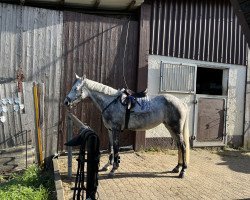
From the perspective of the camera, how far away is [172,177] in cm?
711

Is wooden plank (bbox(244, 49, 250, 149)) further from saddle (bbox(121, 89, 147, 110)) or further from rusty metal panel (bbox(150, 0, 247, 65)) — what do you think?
saddle (bbox(121, 89, 147, 110))

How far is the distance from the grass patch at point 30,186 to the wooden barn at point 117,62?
557 mm

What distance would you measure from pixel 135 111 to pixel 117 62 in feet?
7.74

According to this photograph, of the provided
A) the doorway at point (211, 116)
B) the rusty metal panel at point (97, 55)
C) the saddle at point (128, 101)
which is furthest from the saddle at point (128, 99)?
the doorway at point (211, 116)

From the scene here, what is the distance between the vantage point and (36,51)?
8.59 meters

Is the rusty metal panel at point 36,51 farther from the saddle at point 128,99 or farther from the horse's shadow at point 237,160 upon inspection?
the horse's shadow at point 237,160

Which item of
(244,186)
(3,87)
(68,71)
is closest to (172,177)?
(244,186)

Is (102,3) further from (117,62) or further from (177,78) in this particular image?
(177,78)

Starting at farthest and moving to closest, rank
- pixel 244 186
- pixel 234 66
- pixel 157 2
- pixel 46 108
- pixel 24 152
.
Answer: pixel 234 66 < pixel 157 2 < pixel 46 108 < pixel 24 152 < pixel 244 186

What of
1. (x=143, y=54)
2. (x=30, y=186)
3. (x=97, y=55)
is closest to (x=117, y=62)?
(x=97, y=55)

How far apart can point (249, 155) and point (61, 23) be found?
6.45 metres

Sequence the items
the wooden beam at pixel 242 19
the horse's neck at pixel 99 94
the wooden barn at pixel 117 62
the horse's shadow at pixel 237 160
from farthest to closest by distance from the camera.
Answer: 1. the horse's shadow at pixel 237 160
2. the wooden barn at pixel 117 62
3. the horse's neck at pixel 99 94
4. the wooden beam at pixel 242 19

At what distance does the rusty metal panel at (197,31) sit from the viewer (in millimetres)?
9719

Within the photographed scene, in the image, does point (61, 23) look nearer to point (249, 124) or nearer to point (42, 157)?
point (42, 157)
